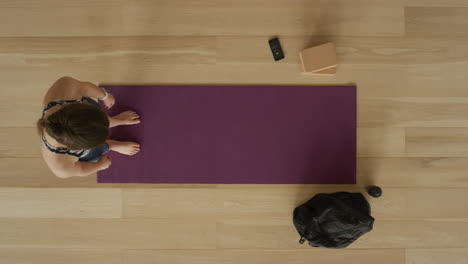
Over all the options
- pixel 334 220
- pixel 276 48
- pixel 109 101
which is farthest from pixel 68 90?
pixel 334 220

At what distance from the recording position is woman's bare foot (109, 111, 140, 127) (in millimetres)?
1437

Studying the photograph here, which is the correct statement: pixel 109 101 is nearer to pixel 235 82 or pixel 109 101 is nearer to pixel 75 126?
pixel 75 126

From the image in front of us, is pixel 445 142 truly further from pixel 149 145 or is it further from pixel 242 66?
pixel 149 145

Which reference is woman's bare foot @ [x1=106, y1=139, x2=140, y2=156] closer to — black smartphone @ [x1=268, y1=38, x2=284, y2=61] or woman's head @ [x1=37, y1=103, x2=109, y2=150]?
woman's head @ [x1=37, y1=103, x2=109, y2=150]

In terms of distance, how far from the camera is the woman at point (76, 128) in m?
0.99

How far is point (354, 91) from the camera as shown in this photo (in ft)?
4.93

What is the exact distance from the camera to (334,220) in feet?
4.39

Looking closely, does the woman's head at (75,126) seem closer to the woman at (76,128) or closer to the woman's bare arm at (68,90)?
the woman at (76,128)

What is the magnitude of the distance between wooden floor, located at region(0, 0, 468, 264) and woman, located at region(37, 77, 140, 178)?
20 cm

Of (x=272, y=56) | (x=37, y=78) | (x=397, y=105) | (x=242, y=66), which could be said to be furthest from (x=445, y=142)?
(x=37, y=78)

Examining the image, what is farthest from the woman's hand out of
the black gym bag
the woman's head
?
the black gym bag

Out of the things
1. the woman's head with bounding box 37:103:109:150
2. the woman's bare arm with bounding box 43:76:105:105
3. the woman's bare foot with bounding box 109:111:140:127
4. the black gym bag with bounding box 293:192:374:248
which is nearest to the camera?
the woman's head with bounding box 37:103:109:150

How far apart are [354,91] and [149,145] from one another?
1020 mm

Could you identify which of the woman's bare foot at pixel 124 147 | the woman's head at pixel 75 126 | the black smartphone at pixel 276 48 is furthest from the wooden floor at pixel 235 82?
the woman's head at pixel 75 126
